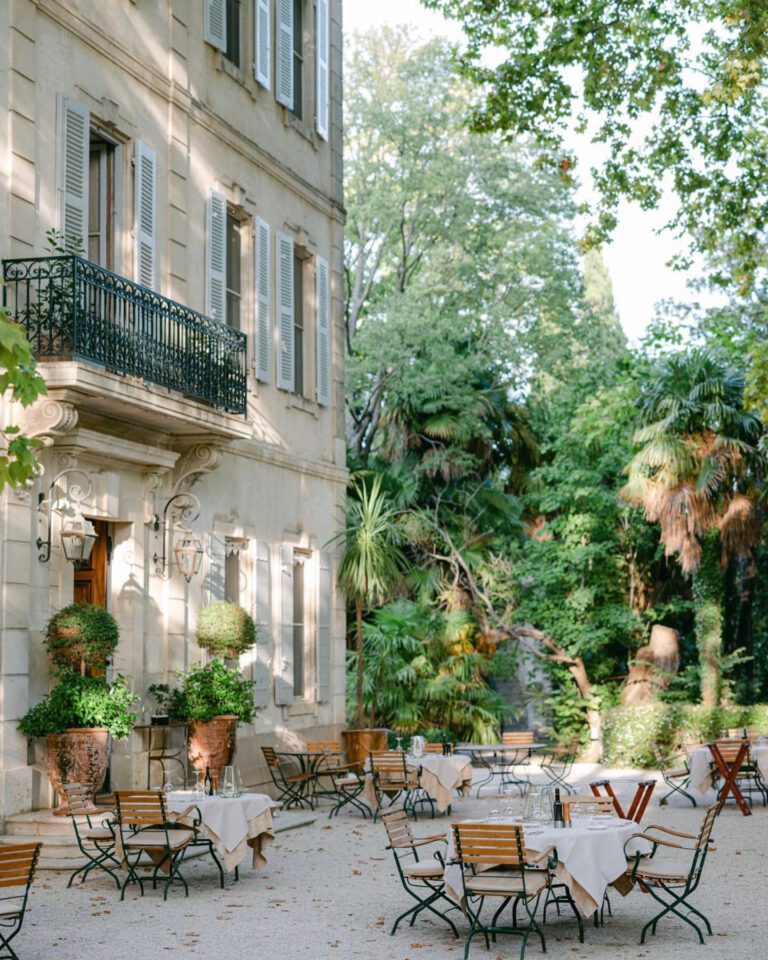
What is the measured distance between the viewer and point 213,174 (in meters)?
17.3

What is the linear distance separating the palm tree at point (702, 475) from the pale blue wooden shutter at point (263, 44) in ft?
29.6

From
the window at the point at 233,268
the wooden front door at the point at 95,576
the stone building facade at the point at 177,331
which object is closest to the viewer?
the stone building facade at the point at 177,331

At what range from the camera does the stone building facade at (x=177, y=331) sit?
42.8ft

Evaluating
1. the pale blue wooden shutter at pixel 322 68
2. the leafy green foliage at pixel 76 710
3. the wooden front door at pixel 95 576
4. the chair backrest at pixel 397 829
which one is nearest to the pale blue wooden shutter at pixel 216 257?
the wooden front door at pixel 95 576

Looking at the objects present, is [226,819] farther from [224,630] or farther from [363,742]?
[363,742]

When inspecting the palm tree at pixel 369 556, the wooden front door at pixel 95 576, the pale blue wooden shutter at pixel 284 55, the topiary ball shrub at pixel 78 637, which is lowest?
the topiary ball shrub at pixel 78 637

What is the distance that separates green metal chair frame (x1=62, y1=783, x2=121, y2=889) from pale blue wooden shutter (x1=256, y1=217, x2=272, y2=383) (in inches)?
287

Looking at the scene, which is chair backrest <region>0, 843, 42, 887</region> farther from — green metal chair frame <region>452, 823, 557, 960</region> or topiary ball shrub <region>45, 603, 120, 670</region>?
topiary ball shrub <region>45, 603, 120, 670</region>

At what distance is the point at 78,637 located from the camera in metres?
12.9

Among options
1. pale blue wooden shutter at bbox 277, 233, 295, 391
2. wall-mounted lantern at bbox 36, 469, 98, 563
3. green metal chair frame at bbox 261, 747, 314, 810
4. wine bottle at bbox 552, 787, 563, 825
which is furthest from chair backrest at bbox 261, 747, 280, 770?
wine bottle at bbox 552, 787, 563, 825

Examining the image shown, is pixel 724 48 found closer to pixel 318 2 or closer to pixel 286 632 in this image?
pixel 318 2

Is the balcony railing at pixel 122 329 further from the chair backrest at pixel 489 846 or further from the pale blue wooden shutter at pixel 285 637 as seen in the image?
the chair backrest at pixel 489 846

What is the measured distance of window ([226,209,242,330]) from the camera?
18.2 metres

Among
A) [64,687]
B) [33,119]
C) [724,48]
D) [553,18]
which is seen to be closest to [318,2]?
[553,18]
